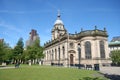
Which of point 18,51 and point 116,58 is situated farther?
point 18,51

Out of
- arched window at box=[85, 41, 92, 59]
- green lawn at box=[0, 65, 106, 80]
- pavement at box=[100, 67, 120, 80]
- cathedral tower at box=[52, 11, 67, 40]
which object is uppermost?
cathedral tower at box=[52, 11, 67, 40]

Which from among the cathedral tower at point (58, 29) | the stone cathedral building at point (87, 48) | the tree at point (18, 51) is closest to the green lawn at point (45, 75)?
the stone cathedral building at point (87, 48)

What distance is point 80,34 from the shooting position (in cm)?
5088

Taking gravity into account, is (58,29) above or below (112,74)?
above

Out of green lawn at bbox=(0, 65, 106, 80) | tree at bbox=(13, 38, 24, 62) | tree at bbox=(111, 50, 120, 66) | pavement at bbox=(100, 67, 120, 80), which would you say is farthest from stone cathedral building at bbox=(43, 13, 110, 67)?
tree at bbox=(13, 38, 24, 62)

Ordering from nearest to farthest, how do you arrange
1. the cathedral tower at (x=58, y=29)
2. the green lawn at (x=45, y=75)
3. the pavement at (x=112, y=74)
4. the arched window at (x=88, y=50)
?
the green lawn at (x=45, y=75) < the pavement at (x=112, y=74) < the arched window at (x=88, y=50) < the cathedral tower at (x=58, y=29)

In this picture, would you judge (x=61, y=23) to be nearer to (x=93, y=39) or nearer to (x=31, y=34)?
(x=93, y=39)

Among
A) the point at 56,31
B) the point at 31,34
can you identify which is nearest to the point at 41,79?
the point at 56,31

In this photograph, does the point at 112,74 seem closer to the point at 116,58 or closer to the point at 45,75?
the point at 45,75

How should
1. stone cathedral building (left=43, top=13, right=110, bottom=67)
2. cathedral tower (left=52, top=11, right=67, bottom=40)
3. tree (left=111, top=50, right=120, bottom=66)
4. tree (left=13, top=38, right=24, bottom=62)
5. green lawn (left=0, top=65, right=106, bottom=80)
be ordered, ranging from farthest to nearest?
1. cathedral tower (left=52, top=11, right=67, bottom=40)
2. tree (left=13, top=38, right=24, bottom=62)
3. tree (left=111, top=50, right=120, bottom=66)
4. stone cathedral building (left=43, top=13, right=110, bottom=67)
5. green lawn (left=0, top=65, right=106, bottom=80)

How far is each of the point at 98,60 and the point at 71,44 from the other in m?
12.6

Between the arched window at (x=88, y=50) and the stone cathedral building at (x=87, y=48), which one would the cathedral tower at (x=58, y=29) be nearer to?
the stone cathedral building at (x=87, y=48)

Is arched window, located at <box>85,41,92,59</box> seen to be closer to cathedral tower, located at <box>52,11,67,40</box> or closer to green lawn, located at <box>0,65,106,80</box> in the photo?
green lawn, located at <box>0,65,106,80</box>

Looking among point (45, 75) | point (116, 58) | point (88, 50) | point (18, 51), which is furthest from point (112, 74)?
point (18, 51)
